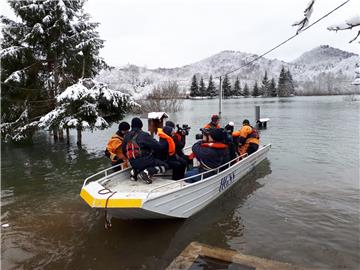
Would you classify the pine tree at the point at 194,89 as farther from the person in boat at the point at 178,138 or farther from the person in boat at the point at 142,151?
the person in boat at the point at 142,151

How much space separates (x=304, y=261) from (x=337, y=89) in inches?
5926

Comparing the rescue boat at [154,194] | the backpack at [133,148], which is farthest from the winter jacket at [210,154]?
the backpack at [133,148]

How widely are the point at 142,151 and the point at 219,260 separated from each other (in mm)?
2754

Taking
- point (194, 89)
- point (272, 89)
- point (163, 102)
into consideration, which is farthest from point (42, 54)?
point (272, 89)

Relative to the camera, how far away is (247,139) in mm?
10680

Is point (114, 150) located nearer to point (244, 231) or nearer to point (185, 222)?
point (185, 222)

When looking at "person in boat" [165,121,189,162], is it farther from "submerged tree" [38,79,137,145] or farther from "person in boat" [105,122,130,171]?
"submerged tree" [38,79,137,145]

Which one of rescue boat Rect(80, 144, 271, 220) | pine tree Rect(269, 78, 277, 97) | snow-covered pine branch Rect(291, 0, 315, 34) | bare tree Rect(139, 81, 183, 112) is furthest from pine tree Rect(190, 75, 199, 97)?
snow-covered pine branch Rect(291, 0, 315, 34)

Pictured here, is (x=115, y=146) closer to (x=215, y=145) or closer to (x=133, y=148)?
(x=133, y=148)

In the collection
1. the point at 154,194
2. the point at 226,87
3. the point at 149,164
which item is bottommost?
the point at 154,194

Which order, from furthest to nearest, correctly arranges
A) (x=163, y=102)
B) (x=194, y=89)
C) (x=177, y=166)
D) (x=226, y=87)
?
(x=194, y=89), (x=226, y=87), (x=163, y=102), (x=177, y=166)

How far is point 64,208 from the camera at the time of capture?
24.7 feet

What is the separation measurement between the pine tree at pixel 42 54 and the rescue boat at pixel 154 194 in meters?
9.80

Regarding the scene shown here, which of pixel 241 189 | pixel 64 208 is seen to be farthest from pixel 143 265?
pixel 241 189
